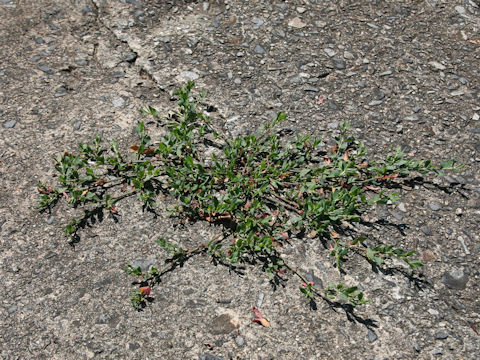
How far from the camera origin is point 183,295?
7.30 ft

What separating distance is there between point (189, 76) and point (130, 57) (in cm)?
43

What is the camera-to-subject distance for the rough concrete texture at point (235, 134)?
2131 mm

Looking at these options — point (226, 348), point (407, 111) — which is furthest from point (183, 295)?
point (407, 111)

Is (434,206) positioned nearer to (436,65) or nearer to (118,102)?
(436,65)

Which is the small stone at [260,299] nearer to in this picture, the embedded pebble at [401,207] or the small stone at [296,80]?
the embedded pebble at [401,207]

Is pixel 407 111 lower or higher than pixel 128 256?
higher

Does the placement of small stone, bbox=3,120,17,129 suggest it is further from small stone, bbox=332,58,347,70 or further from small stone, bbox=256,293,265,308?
small stone, bbox=332,58,347,70

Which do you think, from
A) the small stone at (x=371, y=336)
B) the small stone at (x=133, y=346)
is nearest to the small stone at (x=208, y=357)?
the small stone at (x=133, y=346)

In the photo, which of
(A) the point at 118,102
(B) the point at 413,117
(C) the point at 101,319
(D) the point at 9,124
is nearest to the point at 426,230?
(B) the point at 413,117

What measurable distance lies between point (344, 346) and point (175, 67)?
6.53 feet

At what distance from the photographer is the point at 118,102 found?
2.94m

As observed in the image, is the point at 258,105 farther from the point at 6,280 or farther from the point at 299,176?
the point at 6,280

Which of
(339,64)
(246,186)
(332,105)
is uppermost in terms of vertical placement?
(339,64)

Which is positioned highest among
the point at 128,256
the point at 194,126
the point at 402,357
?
the point at 194,126
